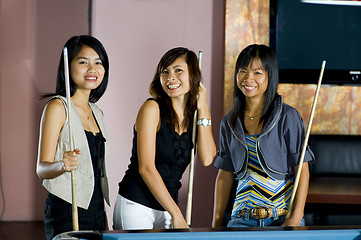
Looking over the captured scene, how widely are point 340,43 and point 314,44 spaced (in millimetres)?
194

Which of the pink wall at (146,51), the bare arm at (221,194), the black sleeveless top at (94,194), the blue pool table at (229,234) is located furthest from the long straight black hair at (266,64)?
the pink wall at (146,51)

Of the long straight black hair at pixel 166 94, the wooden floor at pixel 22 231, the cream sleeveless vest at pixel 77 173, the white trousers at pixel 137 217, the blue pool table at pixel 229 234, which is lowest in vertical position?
the wooden floor at pixel 22 231

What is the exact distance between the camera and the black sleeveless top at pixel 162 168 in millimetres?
2230

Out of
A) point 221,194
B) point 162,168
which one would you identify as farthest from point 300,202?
point 162,168

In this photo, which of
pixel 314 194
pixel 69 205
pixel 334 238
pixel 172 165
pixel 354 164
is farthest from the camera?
pixel 354 164

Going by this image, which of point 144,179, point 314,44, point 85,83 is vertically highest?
point 314,44

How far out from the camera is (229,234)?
5.77 ft

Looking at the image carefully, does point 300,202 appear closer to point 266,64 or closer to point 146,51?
point 266,64

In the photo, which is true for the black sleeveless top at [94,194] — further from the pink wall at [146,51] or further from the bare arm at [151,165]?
the pink wall at [146,51]

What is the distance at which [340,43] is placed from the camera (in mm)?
4086

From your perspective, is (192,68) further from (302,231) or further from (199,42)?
(199,42)

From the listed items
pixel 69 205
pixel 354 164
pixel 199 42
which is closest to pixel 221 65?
pixel 199 42

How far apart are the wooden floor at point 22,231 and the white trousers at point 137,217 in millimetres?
2319

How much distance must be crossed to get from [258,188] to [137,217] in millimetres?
530
